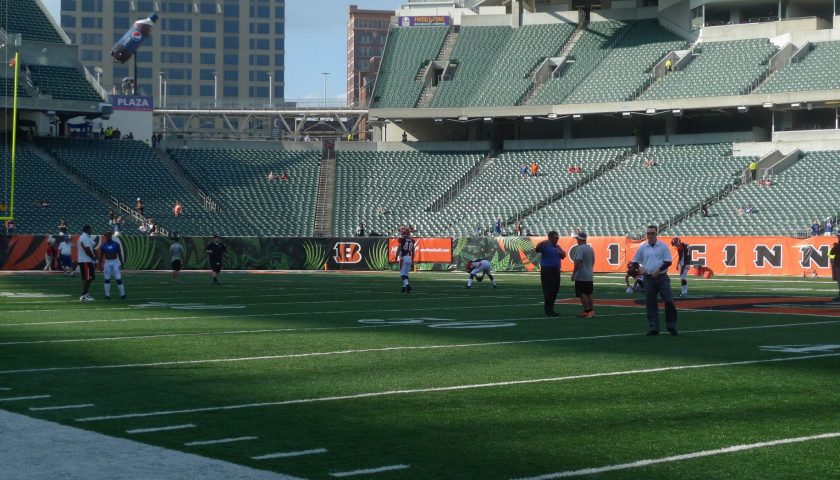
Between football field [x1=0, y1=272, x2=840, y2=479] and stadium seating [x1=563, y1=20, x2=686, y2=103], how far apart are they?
1485 inches

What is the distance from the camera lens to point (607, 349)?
16312 mm

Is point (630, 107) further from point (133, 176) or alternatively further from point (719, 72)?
point (133, 176)

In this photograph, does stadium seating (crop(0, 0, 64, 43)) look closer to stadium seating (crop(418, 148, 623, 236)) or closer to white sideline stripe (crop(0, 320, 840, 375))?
stadium seating (crop(418, 148, 623, 236))

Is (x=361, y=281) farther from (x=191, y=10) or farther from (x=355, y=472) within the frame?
(x=191, y=10)

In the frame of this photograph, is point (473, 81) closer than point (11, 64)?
No

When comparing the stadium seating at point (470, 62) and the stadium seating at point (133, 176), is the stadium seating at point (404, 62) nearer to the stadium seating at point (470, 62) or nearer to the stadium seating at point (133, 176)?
the stadium seating at point (470, 62)

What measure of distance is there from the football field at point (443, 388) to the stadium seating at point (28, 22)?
4231cm

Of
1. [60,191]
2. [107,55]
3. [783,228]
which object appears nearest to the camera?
[783,228]

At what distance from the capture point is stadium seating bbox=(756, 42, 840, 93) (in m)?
55.2

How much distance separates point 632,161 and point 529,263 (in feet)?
43.0

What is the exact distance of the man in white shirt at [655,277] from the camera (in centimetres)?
1822

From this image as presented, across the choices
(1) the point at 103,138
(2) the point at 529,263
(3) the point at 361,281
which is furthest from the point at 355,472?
(1) the point at 103,138

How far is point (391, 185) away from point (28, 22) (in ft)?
69.1

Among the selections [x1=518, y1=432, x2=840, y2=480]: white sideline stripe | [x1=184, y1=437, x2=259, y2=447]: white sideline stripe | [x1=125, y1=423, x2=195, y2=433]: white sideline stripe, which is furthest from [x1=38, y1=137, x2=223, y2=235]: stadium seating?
[x1=518, y1=432, x2=840, y2=480]: white sideline stripe
